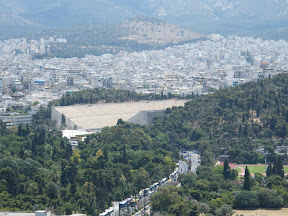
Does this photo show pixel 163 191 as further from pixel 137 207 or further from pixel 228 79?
pixel 228 79

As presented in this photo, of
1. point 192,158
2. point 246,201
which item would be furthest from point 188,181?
point 192,158

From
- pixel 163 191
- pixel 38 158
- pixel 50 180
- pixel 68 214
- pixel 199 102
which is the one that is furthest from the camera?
pixel 199 102

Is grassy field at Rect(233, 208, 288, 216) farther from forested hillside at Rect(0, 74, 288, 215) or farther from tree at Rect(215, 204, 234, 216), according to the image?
tree at Rect(215, 204, 234, 216)

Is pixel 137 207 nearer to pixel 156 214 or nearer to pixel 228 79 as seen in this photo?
pixel 156 214

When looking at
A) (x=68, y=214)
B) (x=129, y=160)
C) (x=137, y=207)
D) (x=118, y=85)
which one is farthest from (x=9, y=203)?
(x=118, y=85)

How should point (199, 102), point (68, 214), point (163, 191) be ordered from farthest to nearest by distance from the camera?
1. point (199, 102)
2. point (163, 191)
3. point (68, 214)

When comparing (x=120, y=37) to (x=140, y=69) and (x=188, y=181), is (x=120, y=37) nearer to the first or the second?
(x=140, y=69)

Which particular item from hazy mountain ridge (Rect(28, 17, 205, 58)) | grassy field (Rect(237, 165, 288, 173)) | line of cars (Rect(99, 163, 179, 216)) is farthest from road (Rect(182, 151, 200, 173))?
hazy mountain ridge (Rect(28, 17, 205, 58))

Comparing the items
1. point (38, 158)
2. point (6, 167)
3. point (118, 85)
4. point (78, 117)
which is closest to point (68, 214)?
point (6, 167)

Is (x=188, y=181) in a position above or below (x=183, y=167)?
above

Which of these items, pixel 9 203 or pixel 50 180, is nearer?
pixel 9 203
